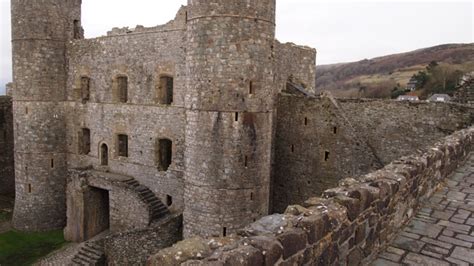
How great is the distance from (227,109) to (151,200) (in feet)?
20.9

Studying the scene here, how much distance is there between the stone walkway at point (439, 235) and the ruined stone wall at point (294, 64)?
32.1 feet

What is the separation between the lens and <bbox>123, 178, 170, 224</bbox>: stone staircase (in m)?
16.2

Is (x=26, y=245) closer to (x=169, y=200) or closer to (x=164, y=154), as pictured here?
(x=169, y=200)

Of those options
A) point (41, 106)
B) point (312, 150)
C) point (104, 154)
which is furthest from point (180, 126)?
point (41, 106)

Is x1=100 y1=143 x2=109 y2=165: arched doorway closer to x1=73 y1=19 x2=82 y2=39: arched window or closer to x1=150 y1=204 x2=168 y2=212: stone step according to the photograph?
x1=150 y1=204 x2=168 y2=212: stone step

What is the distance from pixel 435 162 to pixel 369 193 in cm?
294

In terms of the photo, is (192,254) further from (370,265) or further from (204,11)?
(204,11)

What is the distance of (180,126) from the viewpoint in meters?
16.2

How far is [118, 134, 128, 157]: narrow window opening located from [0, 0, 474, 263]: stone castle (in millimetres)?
48

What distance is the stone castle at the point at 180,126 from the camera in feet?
41.7

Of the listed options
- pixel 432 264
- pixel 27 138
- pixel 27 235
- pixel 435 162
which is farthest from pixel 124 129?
pixel 432 264

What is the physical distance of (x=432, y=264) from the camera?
507 cm

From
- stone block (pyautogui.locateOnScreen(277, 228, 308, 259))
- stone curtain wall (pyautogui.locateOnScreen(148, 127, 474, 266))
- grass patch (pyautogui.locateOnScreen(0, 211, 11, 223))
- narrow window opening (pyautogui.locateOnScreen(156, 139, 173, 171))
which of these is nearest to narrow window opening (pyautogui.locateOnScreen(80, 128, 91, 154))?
narrow window opening (pyautogui.locateOnScreen(156, 139, 173, 171))

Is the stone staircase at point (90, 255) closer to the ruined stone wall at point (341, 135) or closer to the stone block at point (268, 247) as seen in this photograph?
the ruined stone wall at point (341, 135)
